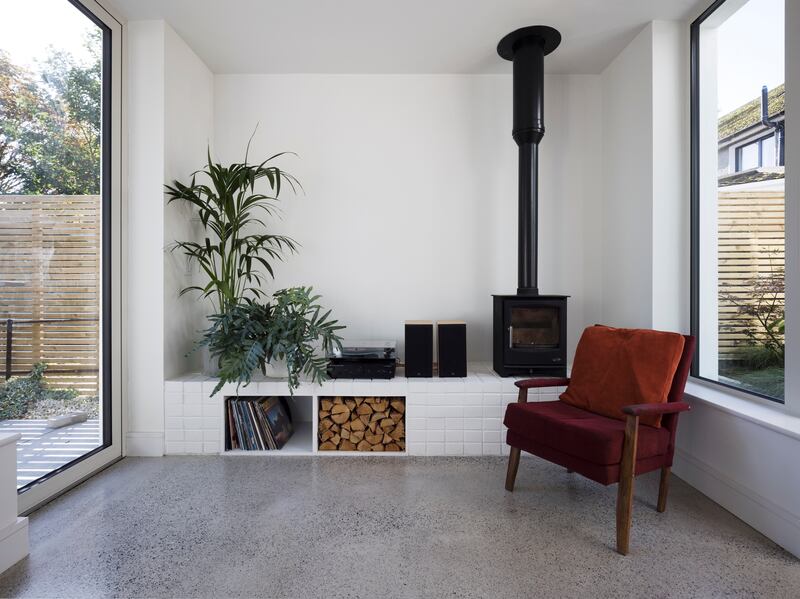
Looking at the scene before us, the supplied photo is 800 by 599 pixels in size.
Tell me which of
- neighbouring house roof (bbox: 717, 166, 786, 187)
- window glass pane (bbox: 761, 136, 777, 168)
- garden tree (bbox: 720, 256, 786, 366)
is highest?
window glass pane (bbox: 761, 136, 777, 168)

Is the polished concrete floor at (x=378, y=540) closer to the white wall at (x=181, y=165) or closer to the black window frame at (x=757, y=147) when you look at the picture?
the white wall at (x=181, y=165)

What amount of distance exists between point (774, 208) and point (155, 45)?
3.65 metres

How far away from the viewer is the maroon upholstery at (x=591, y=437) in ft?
5.98

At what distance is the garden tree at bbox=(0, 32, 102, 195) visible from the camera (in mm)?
1987

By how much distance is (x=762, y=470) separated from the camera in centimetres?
190

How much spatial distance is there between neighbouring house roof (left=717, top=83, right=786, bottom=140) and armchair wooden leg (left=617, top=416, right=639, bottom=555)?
168 cm

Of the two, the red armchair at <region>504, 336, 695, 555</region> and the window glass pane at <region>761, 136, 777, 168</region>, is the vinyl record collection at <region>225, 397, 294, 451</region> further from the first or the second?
the window glass pane at <region>761, 136, 777, 168</region>

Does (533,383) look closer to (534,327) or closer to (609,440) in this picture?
(609,440)

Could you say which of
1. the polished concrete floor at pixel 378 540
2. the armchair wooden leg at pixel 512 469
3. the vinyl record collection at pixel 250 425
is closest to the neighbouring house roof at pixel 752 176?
the polished concrete floor at pixel 378 540

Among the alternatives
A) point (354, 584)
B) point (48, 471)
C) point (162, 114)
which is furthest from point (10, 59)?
point (354, 584)

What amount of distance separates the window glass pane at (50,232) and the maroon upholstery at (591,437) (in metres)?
2.37

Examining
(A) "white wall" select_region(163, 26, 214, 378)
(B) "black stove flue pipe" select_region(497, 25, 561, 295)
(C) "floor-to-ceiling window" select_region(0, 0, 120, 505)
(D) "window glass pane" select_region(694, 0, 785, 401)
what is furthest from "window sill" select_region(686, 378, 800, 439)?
(C) "floor-to-ceiling window" select_region(0, 0, 120, 505)

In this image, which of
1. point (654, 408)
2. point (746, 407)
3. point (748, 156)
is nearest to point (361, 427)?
point (654, 408)

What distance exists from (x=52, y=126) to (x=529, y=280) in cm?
294
